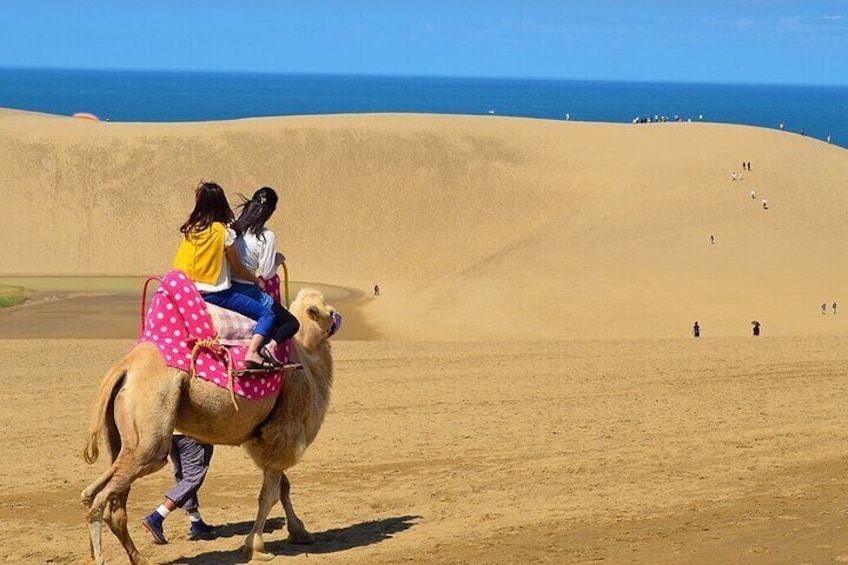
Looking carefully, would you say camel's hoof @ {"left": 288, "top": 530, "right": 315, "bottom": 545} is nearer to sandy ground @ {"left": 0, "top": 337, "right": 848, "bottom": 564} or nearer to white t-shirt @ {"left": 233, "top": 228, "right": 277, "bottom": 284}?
sandy ground @ {"left": 0, "top": 337, "right": 848, "bottom": 564}

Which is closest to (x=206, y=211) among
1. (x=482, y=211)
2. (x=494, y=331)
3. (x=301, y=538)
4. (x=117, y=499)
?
(x=117, y=499)

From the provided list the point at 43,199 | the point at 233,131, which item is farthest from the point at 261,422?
the point at 233,131

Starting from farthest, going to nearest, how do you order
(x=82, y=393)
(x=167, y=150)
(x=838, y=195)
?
(x=167, y=150) → (x=838, y=195) → (x=82, y=393)

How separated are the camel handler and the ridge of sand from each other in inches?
1192

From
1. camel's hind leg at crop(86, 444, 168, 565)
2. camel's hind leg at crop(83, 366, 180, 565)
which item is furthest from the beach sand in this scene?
camel's hind leg at crop(83, 366, 180, 565)

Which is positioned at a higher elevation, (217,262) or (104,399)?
(217,262)

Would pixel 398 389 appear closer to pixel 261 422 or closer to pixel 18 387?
pixel 18 387

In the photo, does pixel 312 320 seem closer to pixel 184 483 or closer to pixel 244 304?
pixel 244 304

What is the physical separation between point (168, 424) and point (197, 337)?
25.8 inches

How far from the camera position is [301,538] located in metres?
11.2

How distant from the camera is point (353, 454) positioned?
15.0 metres

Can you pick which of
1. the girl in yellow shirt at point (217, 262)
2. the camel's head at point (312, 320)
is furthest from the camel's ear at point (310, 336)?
the girl in yellow shirt at point (217, 262)

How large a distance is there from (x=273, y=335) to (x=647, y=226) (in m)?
48.2

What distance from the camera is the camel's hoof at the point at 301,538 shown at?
11164mm
